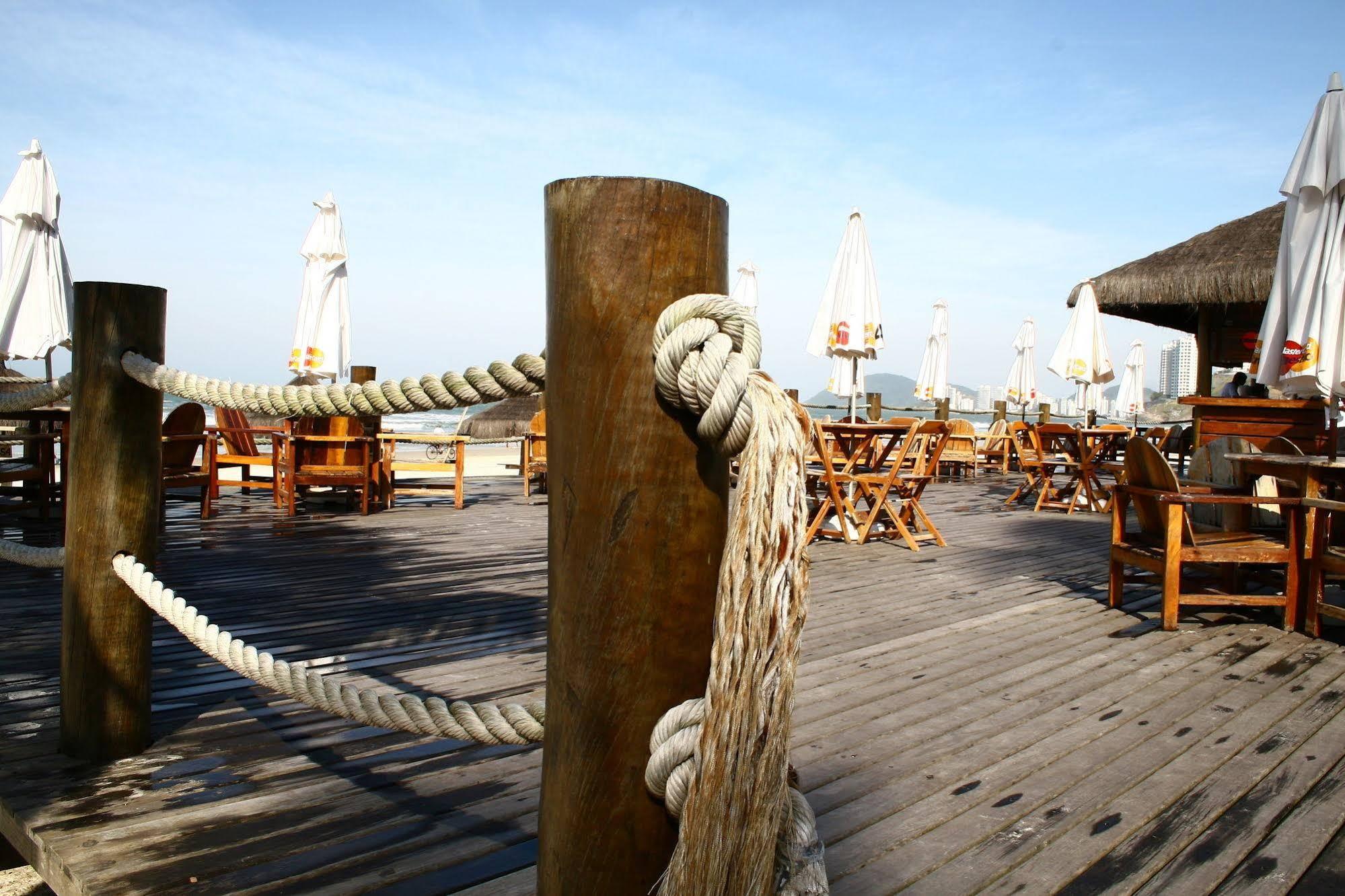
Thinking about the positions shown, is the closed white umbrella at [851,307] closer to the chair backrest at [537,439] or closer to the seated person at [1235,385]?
the chair backrest at [537,439]

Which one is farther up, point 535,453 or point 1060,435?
point 1060,435

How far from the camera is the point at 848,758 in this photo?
91.2 inches

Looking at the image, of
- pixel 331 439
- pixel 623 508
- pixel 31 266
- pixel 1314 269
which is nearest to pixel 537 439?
pixel 331 439

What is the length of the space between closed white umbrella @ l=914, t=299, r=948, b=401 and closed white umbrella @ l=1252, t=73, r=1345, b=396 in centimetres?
1075

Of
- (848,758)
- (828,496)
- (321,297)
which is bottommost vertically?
(848,758)

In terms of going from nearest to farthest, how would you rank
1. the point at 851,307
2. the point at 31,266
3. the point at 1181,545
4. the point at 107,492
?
the point at 107,492 → the point at 1181,545 → the point at 31,266 → the point at 851,307

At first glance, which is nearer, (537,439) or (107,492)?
(107,492)

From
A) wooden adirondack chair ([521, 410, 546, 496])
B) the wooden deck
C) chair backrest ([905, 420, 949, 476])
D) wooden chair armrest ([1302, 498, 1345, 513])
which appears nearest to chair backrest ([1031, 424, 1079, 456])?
chair backrest ([905, 420, 949, 476])

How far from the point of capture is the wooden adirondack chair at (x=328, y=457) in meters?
7.34

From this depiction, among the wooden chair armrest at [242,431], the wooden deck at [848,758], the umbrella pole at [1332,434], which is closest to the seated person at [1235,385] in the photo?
the umbrella pole at [1332,434]

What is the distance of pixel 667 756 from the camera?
38.1 inches

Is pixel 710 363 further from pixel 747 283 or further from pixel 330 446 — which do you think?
pixel 747 283

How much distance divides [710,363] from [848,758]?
5.53 feet

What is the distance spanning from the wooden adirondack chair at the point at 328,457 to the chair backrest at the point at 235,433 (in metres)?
0.44
